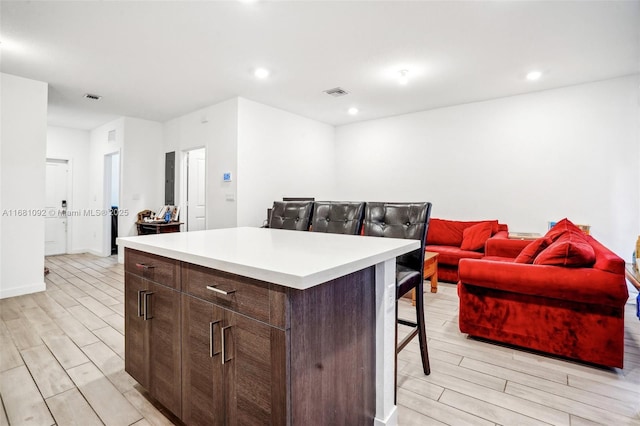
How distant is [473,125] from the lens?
4969mm

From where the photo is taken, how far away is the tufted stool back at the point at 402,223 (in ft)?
6.39

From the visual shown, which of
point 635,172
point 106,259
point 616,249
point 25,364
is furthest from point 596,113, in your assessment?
point 106,259

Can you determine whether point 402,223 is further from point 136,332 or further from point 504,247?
point 504,247

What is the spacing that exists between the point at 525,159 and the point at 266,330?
16.0 feet

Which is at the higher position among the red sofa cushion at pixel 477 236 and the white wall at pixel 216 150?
the white wall at pixel 216 150

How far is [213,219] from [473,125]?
14.5 feet

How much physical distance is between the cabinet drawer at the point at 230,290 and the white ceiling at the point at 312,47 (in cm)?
224

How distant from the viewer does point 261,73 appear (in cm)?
379

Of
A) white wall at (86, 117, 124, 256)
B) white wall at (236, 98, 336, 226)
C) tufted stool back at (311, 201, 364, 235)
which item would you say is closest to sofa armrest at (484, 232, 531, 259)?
tufted stool back at (311, 201, 364, 235)

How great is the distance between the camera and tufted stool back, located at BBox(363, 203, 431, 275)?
1947mm

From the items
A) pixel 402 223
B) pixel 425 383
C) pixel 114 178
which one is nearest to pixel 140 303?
pixel 402 223

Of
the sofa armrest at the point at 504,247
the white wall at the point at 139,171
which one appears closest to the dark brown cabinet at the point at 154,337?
the sofa armrest at the point at 504,247

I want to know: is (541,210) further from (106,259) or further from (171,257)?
(106,259)

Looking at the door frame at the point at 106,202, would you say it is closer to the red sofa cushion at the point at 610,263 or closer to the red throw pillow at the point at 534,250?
the red throw pillow at the point at 534,250
